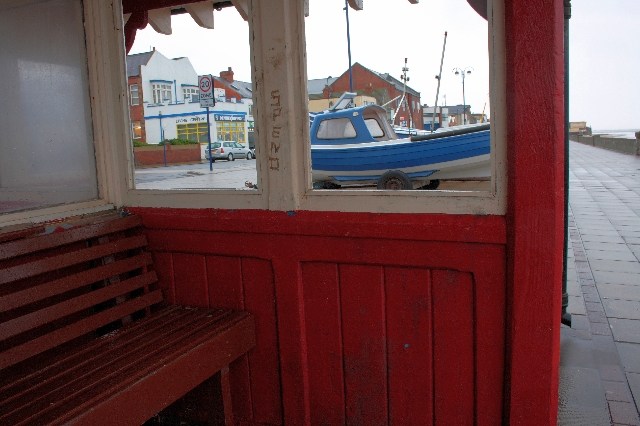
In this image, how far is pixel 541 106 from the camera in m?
1.92

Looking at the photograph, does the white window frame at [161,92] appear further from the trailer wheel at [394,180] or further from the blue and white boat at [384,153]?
the trailer wheel at [394,180]

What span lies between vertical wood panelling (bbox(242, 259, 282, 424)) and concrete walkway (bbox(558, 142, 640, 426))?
1580mm

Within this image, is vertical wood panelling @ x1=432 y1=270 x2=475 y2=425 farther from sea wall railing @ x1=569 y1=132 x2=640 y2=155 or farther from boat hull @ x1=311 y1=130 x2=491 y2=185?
sea wall railing @ x1=569 y1=132 x2=640 y2=155

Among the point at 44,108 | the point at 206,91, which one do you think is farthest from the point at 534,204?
the point at 206,91

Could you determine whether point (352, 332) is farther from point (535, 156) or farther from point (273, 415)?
point (535, 156)

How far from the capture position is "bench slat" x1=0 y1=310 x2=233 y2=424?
73.7 inches

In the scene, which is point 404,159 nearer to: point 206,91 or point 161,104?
point 206,91

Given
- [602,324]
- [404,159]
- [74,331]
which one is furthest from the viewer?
[404,159]

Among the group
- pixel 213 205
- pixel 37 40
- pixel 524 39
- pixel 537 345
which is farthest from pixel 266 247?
pixel 37 40

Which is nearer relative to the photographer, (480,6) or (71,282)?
(480,6)

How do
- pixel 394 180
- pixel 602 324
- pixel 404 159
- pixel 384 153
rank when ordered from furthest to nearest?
pixel 384 153 < pixel 404 159 < pixel 394 180 < pixel 602 324

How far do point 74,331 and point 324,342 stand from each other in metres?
1.16

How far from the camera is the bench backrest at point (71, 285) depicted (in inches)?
86.7

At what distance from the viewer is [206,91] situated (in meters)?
4.50
